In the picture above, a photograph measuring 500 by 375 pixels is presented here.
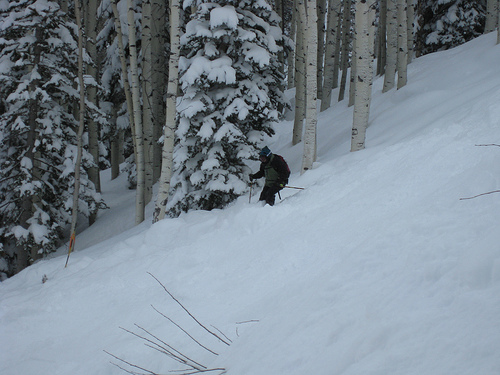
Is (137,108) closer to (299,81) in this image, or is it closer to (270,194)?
(270,194)

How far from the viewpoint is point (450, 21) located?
18.4m

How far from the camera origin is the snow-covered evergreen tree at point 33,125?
1063cm

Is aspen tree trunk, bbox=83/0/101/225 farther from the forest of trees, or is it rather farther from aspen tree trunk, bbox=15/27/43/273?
aspen tree trunk, bbox=15/27/43/273

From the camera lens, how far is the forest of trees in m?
8.82

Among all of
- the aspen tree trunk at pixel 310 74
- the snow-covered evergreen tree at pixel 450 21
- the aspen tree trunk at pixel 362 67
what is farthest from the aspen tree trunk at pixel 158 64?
the snow-covered evergreen tree at pixel 450 21

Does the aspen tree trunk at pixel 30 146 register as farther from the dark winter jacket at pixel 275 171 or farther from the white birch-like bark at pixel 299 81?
the white birch-like bark at pixel 299 81

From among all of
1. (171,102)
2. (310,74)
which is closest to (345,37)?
(310,74)

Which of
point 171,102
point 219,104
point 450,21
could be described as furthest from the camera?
point 450,21

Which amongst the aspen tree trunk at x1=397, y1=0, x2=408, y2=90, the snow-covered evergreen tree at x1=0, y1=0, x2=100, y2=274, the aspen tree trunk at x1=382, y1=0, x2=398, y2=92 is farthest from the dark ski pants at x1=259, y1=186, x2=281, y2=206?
the aspen tree trunk at x1=382, y1=0, x2=398, y2=92

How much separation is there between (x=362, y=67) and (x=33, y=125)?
31.3 feet

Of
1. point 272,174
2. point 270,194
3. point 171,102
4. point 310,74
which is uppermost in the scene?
point 310,74

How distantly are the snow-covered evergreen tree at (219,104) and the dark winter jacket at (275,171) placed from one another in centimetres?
130

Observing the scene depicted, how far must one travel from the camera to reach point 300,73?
13438 millimetres

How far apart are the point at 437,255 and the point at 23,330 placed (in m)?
6.10
